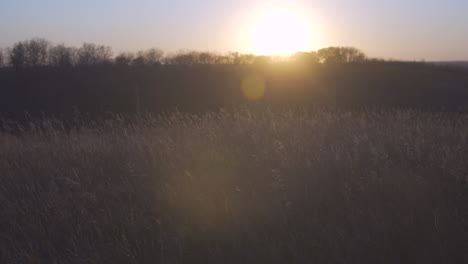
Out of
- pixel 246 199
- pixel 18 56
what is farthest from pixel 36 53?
pixel 246 199

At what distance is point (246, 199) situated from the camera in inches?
170

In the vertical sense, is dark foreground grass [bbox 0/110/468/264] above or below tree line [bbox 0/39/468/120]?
above

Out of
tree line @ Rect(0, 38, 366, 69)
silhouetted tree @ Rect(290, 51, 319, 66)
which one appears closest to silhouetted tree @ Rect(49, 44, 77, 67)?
tree line @ Rect(0, 38, 366, 69)

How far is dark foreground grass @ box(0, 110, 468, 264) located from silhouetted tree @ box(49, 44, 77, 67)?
141 feet

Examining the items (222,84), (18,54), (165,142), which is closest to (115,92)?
(222,84)

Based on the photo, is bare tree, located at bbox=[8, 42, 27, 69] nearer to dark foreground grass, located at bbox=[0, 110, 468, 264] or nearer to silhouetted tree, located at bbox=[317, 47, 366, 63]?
silhouetted tree, located at bbox=[317, 47, 366, 63]

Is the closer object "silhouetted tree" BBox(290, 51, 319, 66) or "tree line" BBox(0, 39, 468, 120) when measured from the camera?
"tree line" BBox(0, 39, 468, 120)

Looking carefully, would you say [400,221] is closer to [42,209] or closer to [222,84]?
[42,209]

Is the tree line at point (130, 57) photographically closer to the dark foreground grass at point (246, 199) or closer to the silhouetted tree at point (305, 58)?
the silhouetted tree at point (305, 58)

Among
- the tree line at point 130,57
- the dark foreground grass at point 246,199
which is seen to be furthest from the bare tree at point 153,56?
the dark foreground grass at point 246,199

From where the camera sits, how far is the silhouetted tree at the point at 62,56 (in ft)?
156

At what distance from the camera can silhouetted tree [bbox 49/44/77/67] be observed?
47412mm

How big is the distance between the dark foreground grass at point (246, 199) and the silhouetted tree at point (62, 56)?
43067mm

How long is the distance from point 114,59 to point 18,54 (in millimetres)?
9340
